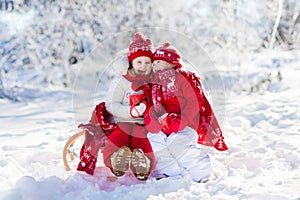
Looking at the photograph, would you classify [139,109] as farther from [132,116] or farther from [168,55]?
[168,55]

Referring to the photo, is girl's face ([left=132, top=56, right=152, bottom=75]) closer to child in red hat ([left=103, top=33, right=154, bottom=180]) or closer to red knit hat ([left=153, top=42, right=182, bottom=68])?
child in red hat ([left=103, top=33, right=154, bottom=180])

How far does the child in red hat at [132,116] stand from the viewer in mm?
3330

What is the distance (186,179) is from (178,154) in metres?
0.27

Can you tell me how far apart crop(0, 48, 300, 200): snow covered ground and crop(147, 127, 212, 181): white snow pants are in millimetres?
181

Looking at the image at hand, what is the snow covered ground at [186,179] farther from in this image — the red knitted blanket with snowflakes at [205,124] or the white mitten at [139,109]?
the white mitten at [139,109]

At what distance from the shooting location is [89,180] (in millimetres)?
3332

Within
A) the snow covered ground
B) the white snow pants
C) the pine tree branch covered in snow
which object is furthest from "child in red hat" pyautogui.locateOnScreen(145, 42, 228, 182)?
the pine tree branch covered in snow

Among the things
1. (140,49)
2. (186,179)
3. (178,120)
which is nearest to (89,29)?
(140,49)

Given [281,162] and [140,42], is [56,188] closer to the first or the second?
[140,42]

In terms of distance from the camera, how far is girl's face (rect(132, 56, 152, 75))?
3.56 meters

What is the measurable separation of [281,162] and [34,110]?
5148 millimetres

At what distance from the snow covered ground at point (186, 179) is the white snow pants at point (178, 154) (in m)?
0.18

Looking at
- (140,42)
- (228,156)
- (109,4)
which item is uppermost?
(109,4)

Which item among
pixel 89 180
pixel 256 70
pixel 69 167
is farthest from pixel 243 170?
pixel 256 70
